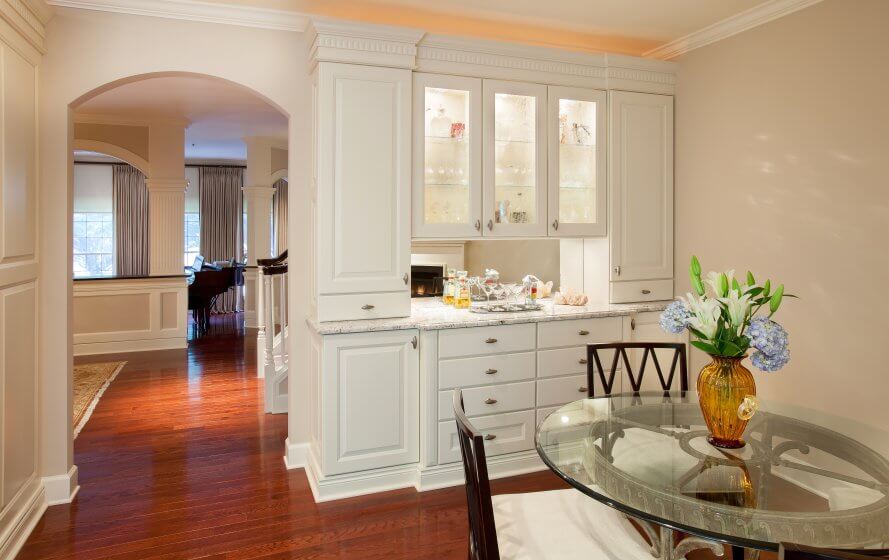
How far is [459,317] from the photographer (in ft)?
11.4

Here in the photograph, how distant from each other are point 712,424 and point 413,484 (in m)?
1.90

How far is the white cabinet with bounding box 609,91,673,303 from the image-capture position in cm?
392

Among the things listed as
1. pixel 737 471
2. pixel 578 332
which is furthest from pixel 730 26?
pixel 737 471

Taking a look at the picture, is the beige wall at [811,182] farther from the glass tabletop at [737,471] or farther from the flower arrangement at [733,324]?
the flower arrangement at [733,324]

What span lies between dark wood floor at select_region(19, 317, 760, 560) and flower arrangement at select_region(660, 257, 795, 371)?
1502mm

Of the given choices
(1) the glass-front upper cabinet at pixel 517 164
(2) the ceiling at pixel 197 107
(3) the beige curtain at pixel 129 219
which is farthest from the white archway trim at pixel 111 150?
(1) the glass-front upper cabinet at pixel 517 164

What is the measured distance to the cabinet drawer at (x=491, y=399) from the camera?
11.0 feet

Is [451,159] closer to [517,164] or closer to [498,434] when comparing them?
[517,164]

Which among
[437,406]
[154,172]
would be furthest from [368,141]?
[154,172]

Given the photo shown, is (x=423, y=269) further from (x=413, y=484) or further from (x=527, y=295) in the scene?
(x=413, y=484)

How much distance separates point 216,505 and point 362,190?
6.03 feet

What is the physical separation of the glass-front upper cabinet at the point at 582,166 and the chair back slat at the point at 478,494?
2.39 meters

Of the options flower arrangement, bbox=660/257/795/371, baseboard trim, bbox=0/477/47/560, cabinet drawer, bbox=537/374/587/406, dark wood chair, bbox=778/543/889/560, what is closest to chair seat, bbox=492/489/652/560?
flower arrangement, bbox=660/257/795/371

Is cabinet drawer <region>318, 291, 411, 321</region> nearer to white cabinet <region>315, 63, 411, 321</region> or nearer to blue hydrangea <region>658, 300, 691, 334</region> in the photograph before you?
white cabinet <region>315, 63, 411, 321</region>
